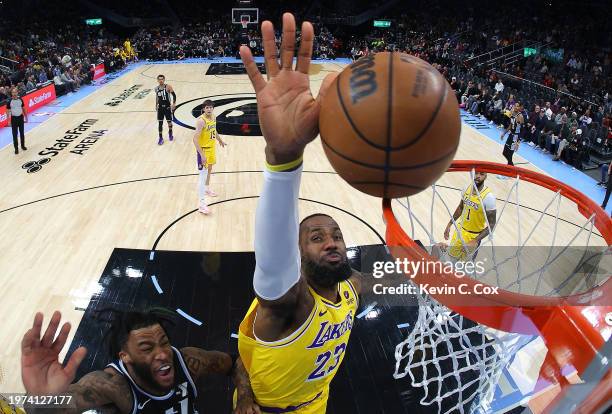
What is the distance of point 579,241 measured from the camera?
579cm

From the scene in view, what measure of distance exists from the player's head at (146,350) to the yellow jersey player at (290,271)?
1.39ft

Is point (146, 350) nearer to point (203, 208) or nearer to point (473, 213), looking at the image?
point (473, 213)

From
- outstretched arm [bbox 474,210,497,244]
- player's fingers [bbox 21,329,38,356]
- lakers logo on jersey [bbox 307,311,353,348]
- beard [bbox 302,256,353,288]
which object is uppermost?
beard [bbox 302,256,353,288]

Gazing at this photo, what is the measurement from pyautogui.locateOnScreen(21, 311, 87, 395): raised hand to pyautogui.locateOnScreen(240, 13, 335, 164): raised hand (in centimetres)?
115

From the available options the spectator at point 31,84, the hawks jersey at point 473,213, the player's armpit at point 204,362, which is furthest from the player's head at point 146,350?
the spectator at point 31,84

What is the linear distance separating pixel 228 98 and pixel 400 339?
11.1 meters

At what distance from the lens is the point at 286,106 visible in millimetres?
1343

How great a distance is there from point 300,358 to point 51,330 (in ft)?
3.32

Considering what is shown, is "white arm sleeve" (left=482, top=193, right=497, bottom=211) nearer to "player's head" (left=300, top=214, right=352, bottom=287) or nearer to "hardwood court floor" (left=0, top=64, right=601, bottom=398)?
"hardwood court floor" (left=0, top=64, right=601, bottom=398)

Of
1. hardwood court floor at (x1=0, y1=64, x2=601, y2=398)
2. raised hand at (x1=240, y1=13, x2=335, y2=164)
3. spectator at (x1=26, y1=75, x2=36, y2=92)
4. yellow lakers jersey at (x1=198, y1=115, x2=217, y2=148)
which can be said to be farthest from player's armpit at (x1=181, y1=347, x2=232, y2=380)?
spectator at (x1=26, y1=75, x2=36, y2=92)

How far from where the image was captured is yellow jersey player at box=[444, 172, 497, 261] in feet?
14.2

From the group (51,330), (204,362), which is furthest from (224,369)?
(51,330)

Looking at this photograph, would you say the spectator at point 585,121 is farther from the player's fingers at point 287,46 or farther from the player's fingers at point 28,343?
the player's fingers at point 28,343

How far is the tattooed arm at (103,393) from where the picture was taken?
2.12 m
